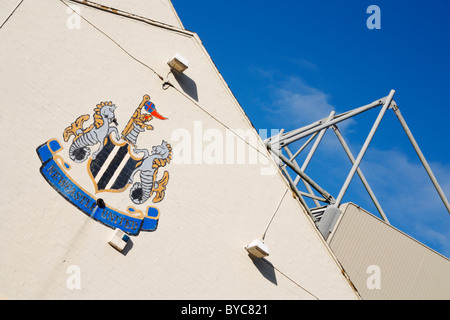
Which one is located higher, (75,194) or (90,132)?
(90,132)

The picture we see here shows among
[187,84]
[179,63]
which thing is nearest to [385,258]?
[187,84]

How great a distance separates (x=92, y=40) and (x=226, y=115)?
4.83 m

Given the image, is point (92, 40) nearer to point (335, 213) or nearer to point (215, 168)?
point (215, 168)

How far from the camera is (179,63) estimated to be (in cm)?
1512

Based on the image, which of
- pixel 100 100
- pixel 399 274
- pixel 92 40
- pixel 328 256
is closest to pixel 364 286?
pixel 399 274

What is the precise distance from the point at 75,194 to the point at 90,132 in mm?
1912

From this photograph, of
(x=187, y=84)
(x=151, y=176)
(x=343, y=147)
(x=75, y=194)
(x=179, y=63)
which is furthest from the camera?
(x=343, y=147)

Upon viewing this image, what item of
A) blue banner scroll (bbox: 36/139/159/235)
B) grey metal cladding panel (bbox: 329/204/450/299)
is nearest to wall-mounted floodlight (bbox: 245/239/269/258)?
blue banner scroll (bbox: 36/139/159/235)

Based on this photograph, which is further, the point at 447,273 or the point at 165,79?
Answer: the point at 447,273

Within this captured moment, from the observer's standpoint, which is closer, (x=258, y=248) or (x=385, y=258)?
(x=258, y=248)

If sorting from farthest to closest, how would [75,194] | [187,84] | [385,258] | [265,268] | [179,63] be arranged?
[385,258] < [187,84] < [179,63] < [265,268] < [75,194]

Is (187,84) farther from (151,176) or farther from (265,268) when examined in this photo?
(265,268)

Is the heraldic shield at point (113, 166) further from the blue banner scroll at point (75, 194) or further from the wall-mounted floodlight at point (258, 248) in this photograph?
the wall-mounted floodlight at point (258, 248)

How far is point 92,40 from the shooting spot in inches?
567
